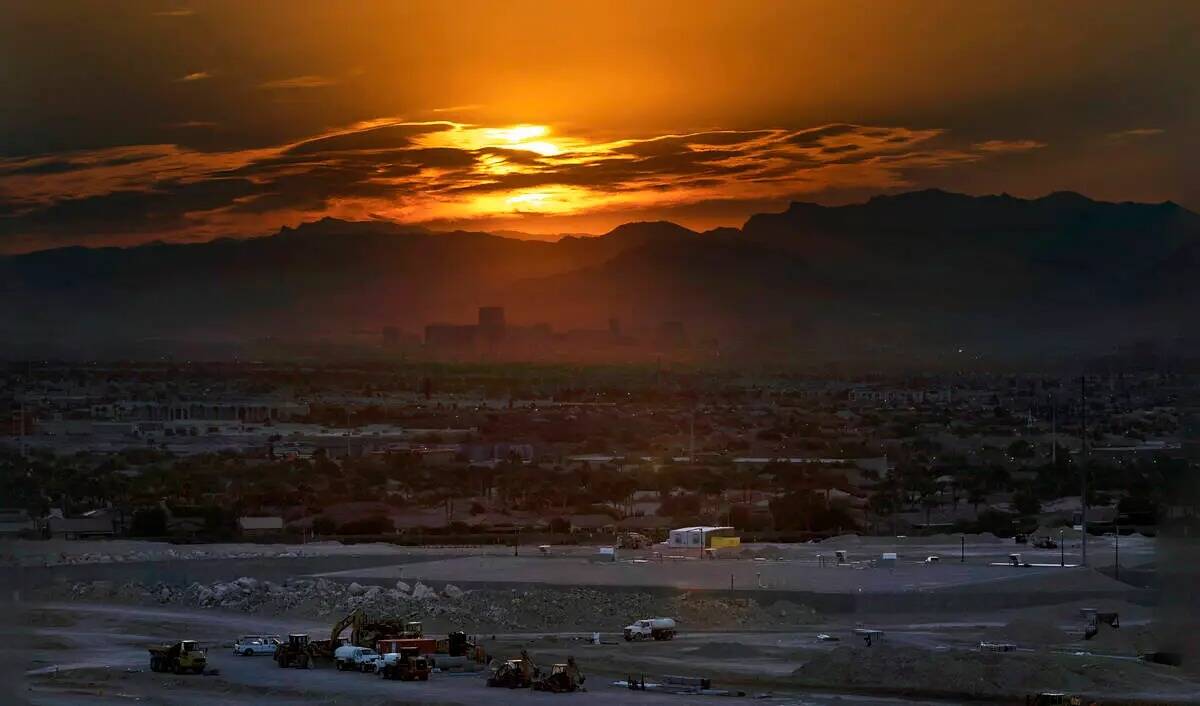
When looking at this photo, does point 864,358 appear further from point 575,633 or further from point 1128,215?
point 575,633

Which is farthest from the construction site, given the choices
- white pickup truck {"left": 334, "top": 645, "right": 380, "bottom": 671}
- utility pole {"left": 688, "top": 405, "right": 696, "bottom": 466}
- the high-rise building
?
the high-rise building

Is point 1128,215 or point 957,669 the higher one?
point 1128,215

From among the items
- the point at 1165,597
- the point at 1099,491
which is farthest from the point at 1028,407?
the point at 1165,597

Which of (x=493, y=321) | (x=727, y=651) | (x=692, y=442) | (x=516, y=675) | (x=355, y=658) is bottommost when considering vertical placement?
(x=727, y=651)

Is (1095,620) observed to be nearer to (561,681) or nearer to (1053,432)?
(561,681)

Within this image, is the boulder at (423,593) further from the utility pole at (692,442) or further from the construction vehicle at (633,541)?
the utility pole at (692,442)

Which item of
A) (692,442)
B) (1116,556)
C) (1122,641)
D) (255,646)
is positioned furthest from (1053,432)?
(255,646)

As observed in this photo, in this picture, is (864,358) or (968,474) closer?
(968,474)
